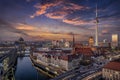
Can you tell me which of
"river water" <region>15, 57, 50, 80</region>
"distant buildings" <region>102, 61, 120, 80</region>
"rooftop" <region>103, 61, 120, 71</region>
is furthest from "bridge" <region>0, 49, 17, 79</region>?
"rooftop" <region>103, 61, 120, 71</region>

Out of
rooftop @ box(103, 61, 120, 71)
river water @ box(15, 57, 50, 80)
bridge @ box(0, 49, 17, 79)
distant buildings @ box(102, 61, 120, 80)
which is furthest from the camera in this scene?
river water @ box(15, 57, 50, 80)

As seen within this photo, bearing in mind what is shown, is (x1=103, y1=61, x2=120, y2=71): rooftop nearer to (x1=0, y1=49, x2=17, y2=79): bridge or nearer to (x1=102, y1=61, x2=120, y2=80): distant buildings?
(x1=102, y1=61, x2=120, y2=80): distant buildings

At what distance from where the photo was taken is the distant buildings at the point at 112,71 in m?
31.7

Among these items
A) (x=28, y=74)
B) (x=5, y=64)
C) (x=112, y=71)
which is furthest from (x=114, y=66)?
(x=28, y=74)

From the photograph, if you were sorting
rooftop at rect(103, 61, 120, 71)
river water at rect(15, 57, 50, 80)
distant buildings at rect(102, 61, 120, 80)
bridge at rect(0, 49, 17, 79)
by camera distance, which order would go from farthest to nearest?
river water at rect(15, 57, 50, 80), bridge at rect(0, 49, 17, 79), rooftop at rect(103, 61, 120, 71), distant buildings at rect(102, 61, 120, 80)

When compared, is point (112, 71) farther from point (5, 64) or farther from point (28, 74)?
point (28, 74)

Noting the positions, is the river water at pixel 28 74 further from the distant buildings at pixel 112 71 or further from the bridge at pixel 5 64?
the distant buildings at pixel 112 71

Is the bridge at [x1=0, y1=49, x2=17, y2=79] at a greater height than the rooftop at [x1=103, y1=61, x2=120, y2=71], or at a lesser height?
lesser

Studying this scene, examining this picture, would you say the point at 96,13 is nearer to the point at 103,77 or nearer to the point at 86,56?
the point at 86,56

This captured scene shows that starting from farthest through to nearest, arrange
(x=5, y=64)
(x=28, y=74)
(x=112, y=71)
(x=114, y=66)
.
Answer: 1. (x=28, y=74)
2. (x=5, y=64)
3. (x=114, y=66)
4. (x=112, y=71)

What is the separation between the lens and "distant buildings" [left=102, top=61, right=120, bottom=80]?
31.7m

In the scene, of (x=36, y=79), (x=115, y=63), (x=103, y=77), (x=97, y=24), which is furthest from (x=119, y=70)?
(x=97, y=24)

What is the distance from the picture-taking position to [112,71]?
32312 mm

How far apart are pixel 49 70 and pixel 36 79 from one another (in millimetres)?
8211
